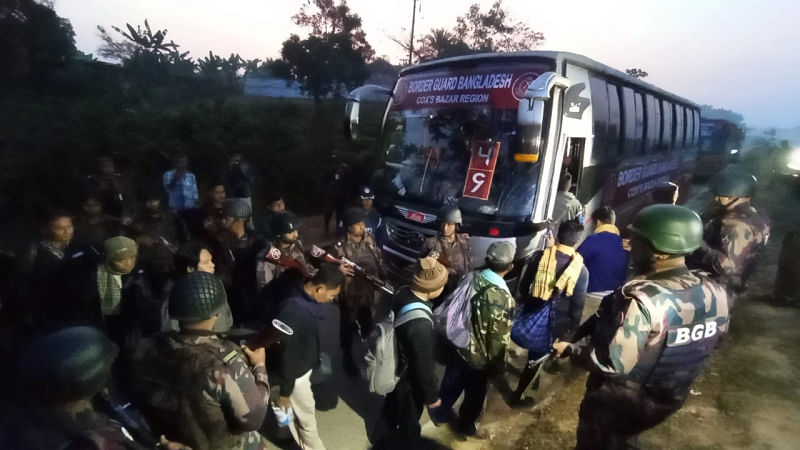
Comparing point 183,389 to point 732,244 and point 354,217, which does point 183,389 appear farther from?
point 732,244

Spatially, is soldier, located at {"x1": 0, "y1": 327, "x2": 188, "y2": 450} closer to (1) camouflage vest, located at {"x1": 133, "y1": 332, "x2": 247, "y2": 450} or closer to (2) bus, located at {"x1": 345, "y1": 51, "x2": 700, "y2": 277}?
(1) camouflage vest, located at {"x1": 133, "y1": 332, "x2": 247, "y2": 450}

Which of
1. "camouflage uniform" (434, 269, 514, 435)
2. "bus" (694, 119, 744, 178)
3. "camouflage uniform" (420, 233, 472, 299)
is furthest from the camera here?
"bus" (694, 119, 744, 178)

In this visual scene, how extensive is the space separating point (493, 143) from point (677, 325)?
11.1ft

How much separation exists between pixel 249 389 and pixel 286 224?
178 centimetres

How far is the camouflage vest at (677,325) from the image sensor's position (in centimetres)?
223

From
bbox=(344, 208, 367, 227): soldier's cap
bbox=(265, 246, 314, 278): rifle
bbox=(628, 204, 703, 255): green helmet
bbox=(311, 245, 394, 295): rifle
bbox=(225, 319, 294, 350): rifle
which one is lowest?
bbox=(311, 245, 394, 295): rifle

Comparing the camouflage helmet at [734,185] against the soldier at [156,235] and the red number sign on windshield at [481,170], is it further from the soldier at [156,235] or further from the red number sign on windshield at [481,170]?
the soldier at [156,235]

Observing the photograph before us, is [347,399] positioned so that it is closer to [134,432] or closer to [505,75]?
[134,432]

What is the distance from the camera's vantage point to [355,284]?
4.07 m

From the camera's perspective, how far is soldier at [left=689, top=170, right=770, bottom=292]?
3727 millimetres

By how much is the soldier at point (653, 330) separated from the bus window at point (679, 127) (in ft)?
33.9

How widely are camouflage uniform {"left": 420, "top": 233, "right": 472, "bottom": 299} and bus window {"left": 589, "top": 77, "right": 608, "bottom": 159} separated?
2.93m

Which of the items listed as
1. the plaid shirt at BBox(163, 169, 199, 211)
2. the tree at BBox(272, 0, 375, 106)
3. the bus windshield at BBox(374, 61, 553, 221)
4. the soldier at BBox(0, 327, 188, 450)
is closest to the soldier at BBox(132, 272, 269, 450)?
the soldier at BBox(0, 327, 188, 450)

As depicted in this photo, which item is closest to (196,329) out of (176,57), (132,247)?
(132,247)
